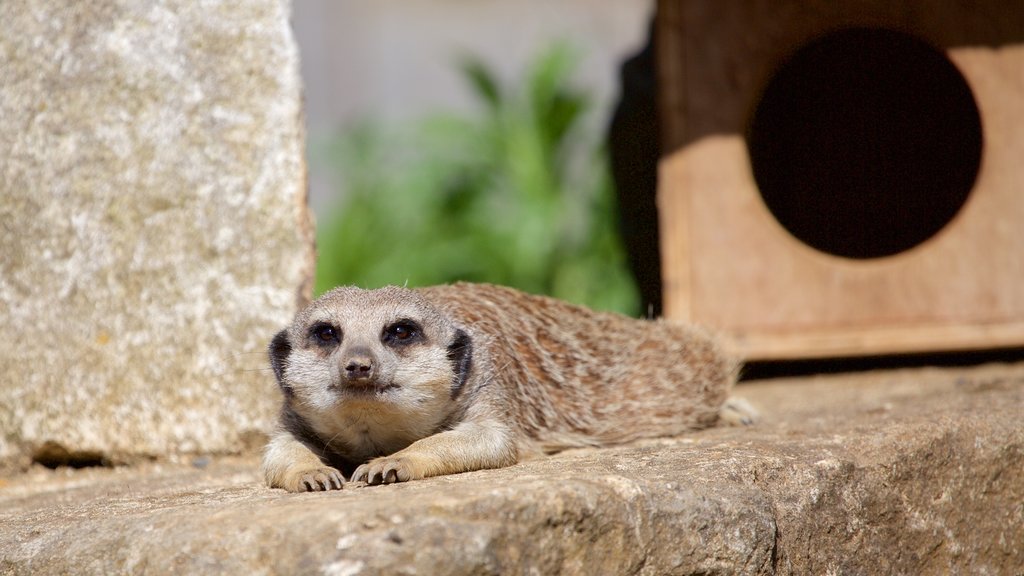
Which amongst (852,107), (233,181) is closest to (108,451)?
(233,181)

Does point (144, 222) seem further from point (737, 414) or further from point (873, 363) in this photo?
point (873, 363)

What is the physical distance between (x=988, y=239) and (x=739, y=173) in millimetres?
1222

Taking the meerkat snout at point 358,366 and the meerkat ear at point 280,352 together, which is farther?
the meerkat ear at point 280,352

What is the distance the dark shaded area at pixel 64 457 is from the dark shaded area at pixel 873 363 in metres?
3.27

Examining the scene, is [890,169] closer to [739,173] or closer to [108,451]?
[739,173]

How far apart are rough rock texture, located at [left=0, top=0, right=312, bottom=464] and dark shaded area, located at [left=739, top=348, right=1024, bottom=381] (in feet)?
9.34

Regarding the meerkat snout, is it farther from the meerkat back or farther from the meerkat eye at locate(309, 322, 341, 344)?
the meerkat back

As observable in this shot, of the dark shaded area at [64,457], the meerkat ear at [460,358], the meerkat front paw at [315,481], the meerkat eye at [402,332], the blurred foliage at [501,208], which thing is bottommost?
the dark shaded area at [64,457]

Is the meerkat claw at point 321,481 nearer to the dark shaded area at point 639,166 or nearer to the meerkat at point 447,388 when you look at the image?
the meerkat at point 447,388

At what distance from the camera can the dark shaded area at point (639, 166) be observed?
325 inches

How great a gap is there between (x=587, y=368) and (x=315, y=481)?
5.00 ft

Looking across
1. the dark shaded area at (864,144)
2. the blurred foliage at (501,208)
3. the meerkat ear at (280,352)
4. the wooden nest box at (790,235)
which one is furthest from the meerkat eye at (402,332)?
the blurred foliage at (501,208)

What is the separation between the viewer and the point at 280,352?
365 centimetres

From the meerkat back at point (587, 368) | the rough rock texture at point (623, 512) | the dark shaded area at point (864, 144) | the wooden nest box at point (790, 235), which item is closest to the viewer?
the rough rock texture at point (623, 512)
